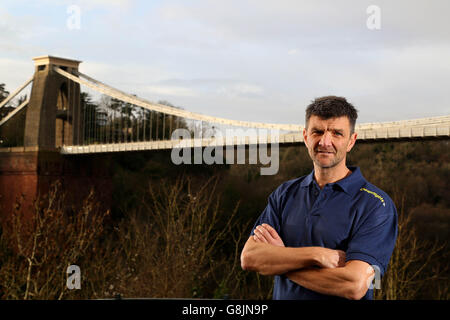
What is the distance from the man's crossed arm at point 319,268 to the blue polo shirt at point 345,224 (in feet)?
0.11

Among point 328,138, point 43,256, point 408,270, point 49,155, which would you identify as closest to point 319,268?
point 328,138

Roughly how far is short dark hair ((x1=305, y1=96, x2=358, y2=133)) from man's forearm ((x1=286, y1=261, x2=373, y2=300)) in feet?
1.30

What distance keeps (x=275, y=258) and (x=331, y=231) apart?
7.0 inches

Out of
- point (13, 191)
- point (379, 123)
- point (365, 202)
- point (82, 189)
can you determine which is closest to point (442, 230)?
point (379, 123)

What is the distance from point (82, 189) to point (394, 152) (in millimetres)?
8479

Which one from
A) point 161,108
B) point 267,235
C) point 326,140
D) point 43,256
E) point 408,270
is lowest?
point 408,270

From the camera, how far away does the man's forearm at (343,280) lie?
62.3 inches

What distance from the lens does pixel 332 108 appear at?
1651mm

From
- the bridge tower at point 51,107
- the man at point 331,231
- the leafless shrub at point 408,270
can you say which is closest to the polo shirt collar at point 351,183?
the man at point 331,231

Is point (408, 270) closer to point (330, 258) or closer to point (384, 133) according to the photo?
point (384, 133)

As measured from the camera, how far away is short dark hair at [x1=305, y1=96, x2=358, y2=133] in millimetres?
1651

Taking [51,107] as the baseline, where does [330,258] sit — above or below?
below

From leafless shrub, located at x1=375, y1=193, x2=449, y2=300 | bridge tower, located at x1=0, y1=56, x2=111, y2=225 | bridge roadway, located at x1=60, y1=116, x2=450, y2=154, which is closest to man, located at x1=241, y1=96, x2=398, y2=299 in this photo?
leafless shrub, located at x1=375, y1=193, x2=449, y2=300
